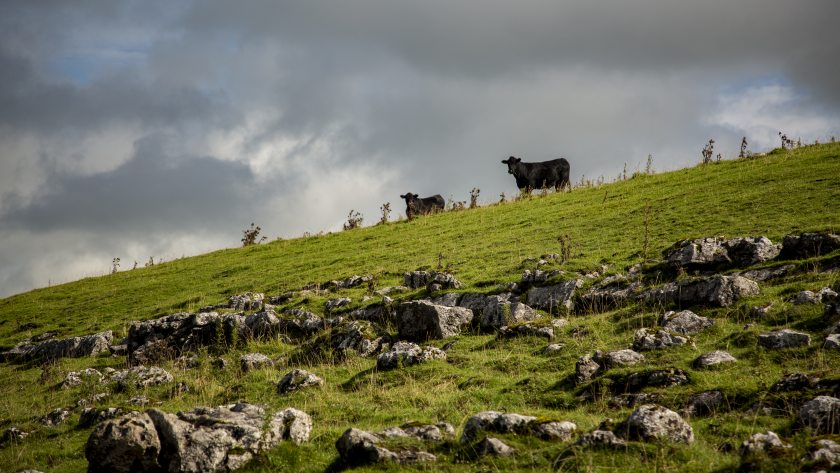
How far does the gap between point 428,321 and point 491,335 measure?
1.68 meters

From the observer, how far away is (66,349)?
74.0 feet

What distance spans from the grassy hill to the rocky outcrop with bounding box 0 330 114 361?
2.82 ft

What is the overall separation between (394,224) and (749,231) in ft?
70.0

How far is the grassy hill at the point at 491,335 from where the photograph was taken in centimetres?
971

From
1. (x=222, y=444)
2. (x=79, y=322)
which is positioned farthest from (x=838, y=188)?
(x=79, y=322)

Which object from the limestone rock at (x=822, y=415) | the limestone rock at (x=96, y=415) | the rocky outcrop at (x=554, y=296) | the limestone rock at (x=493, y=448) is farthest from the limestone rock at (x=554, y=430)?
the limestone rock at (x=96, y=415)

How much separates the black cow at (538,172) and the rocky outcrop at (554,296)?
1160 inches

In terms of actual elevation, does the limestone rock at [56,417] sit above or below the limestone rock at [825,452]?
below

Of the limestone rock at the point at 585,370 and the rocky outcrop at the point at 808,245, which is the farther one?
the rocky outcrop at the point at 808,245

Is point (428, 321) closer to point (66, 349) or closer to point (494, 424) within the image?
point (494, 424)

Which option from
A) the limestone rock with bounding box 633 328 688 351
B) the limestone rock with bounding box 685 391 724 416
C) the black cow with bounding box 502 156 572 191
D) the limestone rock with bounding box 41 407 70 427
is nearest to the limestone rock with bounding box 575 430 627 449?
the limestone rock with bounding box 685 391 724 416

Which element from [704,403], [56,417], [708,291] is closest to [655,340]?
[708,291]

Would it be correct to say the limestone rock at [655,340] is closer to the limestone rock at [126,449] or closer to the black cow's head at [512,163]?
the limestone rock at [126,449]

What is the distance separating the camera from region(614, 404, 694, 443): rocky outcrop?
8.26 m
